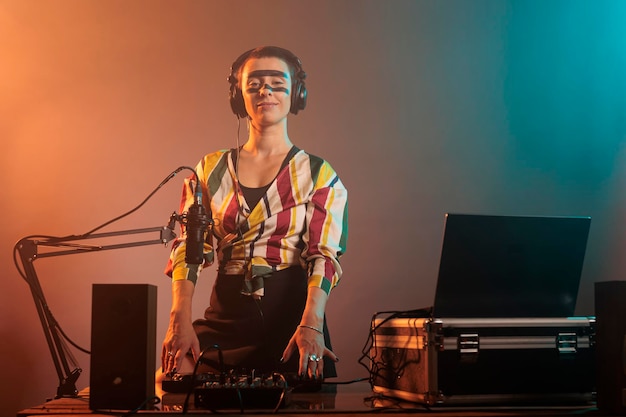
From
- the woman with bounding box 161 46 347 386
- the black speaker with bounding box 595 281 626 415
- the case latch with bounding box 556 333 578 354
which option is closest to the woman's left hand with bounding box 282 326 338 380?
the woman with bounding box 161 46 347 386

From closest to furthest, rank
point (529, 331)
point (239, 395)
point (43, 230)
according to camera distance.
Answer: point (239, 395) < point (529, 331) < point (43, 230)

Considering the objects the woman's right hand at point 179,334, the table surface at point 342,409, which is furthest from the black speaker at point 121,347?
the woman's right hand at point 179,334

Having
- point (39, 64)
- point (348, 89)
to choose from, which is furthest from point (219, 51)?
point (39, 64)

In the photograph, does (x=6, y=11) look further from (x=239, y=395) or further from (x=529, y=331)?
(x=529, y=331)

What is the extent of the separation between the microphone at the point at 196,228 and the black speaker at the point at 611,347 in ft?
3.70

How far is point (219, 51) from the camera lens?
3.24 m

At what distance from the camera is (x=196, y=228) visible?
7.31ft

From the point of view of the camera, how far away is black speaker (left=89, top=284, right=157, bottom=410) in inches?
68.0

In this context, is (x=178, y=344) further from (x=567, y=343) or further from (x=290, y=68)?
(x=567, y=343)

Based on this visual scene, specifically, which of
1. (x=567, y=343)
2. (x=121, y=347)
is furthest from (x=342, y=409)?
(x=567, y=343)

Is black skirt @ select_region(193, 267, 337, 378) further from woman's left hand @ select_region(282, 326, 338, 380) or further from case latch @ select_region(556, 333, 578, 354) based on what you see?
case latch @ select_region(556, 333, 578, 354)

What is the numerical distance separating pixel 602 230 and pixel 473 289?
1.61 m

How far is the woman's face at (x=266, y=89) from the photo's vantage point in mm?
3086

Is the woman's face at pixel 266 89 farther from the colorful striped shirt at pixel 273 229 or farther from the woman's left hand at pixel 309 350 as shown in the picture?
the woman's left hand at pixel 309 350
